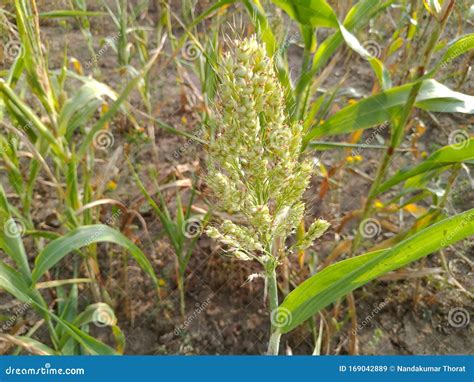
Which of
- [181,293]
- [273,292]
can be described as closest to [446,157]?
[273,292]

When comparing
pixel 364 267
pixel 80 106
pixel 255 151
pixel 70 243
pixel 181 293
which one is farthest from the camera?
pixel 181 293

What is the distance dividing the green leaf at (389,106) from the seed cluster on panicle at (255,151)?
58cm

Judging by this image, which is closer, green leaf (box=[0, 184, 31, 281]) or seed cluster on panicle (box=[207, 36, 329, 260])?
seed cluster on panicle (box=[207, 36, 329, 260])

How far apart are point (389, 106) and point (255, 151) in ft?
2.78

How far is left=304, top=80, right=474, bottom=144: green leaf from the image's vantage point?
1.56m

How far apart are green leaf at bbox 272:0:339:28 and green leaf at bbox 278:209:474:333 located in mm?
772

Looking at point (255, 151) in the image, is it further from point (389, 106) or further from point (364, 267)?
point (389, 106)

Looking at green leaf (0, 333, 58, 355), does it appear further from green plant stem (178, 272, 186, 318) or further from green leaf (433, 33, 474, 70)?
green leaf (433, 33, 474, 70)

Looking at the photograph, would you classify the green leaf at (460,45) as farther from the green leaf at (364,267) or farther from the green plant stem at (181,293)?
the green plant stem at (181,293)

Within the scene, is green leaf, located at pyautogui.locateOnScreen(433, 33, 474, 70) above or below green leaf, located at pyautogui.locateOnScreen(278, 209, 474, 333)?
above

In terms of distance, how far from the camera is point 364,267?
1104 millimetres

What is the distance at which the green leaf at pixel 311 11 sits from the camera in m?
1.48

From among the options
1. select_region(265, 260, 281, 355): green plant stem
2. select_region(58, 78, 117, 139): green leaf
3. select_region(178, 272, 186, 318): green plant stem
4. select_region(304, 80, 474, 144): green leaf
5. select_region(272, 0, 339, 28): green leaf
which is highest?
select_region(272, 0, 339, 28): green leaf

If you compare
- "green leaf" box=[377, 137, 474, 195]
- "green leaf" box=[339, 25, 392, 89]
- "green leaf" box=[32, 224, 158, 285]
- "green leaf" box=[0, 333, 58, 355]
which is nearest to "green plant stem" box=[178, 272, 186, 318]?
"green leaf" box=[32, 224, 158, 285]
